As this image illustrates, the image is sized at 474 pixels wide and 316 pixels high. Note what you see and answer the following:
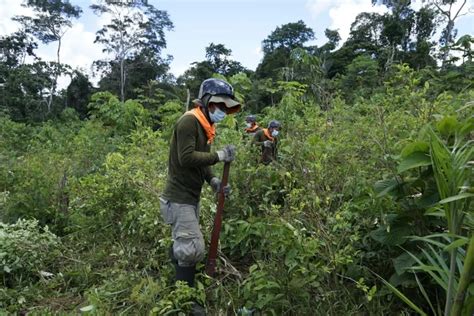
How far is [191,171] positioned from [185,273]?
834mm

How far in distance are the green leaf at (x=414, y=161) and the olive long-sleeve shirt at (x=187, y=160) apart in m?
1.47

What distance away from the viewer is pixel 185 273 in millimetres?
3555

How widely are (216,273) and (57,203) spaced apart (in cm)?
307

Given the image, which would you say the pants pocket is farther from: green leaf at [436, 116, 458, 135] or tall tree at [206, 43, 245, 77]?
tall tree at [206, 43, 245, 77]

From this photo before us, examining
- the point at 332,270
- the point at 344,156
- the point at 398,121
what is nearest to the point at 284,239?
the point at 332,270

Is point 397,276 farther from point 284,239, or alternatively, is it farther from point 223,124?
point 223,124

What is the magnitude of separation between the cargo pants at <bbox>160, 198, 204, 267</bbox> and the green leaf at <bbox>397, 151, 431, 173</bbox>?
1.67 m

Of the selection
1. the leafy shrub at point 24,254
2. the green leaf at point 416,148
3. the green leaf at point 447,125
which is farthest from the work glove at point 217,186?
the leafy shrub at point 24,254

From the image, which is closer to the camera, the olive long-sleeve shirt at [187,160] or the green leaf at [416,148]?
the green leaf at [416,148]

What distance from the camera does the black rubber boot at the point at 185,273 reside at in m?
3.55

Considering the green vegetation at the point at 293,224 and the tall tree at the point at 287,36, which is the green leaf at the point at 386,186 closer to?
the green vegetation at the point at 293,224

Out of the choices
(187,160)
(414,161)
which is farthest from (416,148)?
(187,160)

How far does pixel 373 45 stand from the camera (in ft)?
113

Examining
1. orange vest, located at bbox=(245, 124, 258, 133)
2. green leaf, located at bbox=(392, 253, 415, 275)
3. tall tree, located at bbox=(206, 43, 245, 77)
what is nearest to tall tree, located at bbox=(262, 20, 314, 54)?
tall tree, located at bbox=(206, 43, 245, 77)
